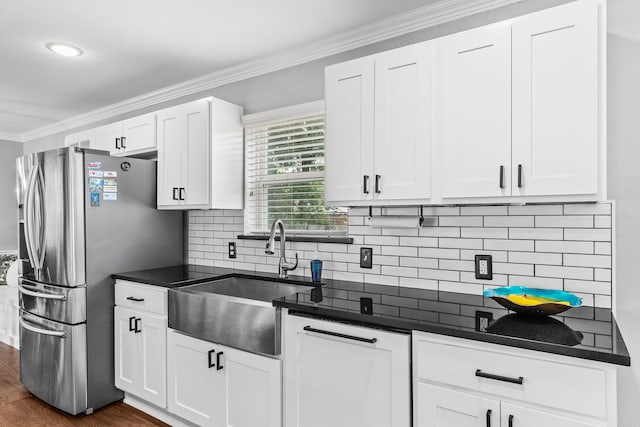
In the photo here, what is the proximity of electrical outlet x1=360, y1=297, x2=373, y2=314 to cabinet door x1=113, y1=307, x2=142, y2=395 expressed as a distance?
5.62 feet

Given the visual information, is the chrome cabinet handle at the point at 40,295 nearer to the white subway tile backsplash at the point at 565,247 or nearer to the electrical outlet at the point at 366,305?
the electrical outlet at the point at 366,305

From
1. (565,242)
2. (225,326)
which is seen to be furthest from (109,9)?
(565,242)

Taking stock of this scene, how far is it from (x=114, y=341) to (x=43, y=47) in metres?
2.12

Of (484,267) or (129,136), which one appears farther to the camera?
(129,136)

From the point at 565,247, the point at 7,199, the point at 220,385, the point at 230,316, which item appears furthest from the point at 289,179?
the point at 7,199

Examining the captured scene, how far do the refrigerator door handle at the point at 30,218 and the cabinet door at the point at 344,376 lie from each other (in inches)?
86.8

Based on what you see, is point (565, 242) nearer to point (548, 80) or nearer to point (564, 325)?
point (564, 325)

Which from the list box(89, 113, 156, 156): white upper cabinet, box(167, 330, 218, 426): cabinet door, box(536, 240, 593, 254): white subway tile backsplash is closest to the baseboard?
box(167, 330, 218, 426): cabinet door

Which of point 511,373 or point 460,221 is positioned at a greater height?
point 460,221

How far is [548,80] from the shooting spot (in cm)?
162

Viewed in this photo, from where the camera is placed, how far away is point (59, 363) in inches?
110

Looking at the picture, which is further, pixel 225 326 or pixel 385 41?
pixel 385 41

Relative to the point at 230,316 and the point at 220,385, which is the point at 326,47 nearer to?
the point at 230,316

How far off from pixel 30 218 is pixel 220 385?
196 cm
